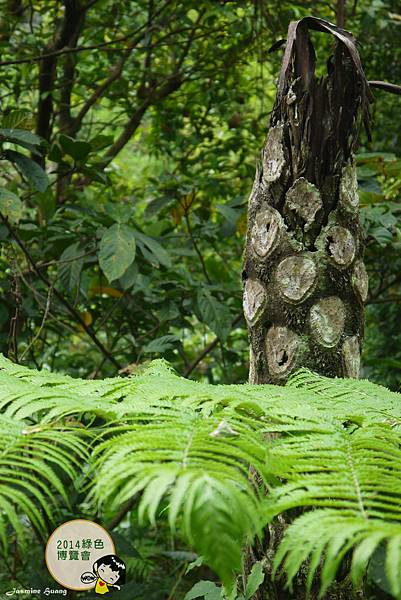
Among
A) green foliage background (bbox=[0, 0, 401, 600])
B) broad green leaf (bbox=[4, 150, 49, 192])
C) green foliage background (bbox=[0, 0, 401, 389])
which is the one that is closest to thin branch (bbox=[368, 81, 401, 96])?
green foliage background (bbox=[0, 0, 401, 600])

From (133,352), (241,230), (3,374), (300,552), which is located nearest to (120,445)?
(300,552)

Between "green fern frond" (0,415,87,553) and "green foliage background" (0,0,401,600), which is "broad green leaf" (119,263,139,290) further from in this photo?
"green fern frond" (0,415,87,553)

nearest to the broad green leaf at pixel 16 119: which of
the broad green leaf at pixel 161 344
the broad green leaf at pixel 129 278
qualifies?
the broad green leaf at pixel 129 278

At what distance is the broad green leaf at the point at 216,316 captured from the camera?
197 centimetres

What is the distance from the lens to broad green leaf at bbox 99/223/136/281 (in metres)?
1.71

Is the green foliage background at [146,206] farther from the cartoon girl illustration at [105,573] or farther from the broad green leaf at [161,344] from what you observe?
the cartoon girl illustration at [105,573]

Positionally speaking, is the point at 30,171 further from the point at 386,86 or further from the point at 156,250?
the point at 386,86

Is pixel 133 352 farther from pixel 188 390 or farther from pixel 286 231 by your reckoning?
pixel 188 390

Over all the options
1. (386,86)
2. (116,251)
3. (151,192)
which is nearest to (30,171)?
(116,251)

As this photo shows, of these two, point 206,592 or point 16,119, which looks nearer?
point 206,592

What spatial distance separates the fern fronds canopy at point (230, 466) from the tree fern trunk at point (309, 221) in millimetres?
244

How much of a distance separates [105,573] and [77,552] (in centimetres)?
11

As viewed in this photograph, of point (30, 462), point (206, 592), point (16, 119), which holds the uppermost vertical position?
point (16, 119)

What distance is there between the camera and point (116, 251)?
1.76 meters
